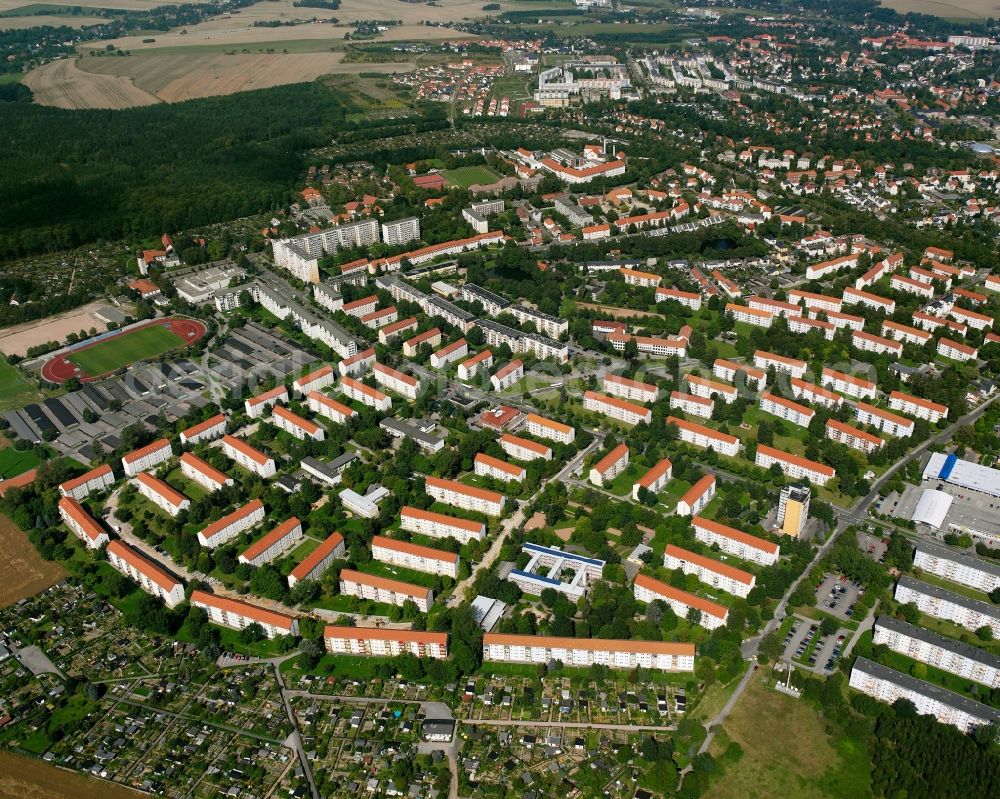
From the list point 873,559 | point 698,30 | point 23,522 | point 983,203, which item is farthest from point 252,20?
point 873,559

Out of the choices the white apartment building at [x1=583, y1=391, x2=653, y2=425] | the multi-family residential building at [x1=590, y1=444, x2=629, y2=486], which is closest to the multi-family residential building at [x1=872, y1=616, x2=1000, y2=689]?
the multi-family residential building at [x1=590, y1=444, x2=629, y2=486]

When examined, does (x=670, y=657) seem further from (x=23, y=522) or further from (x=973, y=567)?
(x=23, y=522)

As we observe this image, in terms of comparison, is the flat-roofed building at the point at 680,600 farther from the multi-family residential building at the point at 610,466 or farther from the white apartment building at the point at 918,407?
the white apartment building at the point at 918,407

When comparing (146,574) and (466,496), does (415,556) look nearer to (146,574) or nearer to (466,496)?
(466,496)

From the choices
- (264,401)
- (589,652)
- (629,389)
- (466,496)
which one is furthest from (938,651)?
(264,401)

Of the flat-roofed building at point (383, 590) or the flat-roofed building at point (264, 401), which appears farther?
the flat-roofed building at point (264, 401)

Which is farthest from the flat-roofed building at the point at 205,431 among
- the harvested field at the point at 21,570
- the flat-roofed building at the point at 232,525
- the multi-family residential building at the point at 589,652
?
the multi-family residential building at the point at 589,652
